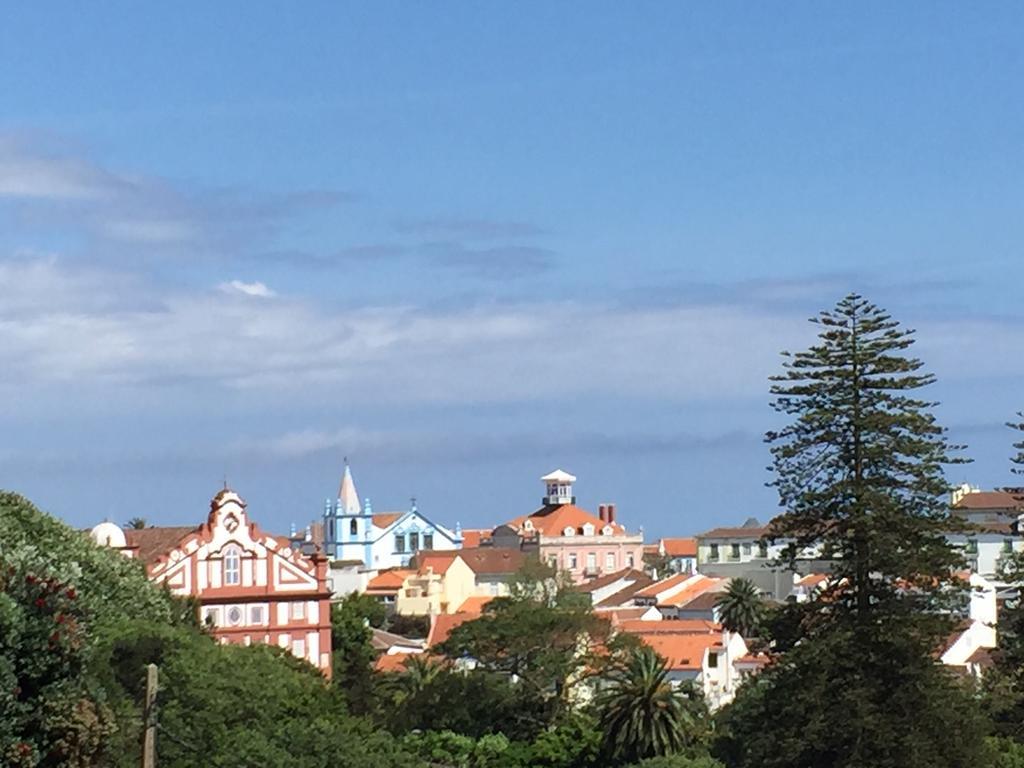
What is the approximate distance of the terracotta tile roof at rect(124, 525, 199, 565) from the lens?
83.5m

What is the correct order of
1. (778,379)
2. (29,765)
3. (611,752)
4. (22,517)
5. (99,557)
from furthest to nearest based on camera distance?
1. (611,752)
2. (99,557)
3. (22,517)
4. (778,379)
5. (29,765)

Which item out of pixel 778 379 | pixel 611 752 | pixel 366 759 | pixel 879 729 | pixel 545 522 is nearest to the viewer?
pixel 366 759

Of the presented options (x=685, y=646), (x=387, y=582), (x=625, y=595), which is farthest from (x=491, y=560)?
(x=685, y=646)

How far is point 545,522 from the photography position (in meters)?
183

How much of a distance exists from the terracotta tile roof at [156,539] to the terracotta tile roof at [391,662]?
9.37 metres

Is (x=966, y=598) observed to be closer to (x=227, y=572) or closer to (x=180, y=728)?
(x=180, y=728)

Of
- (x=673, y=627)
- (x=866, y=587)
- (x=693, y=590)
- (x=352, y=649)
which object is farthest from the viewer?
(x=693, y=590)

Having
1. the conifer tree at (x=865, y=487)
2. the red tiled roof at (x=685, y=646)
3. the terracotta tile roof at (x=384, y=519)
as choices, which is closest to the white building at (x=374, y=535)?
the terracotta tile roof at (x=384, y=519)

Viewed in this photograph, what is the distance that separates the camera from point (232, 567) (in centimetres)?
8150

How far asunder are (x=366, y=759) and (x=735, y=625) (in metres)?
70.5

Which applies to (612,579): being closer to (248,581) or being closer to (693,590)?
(693,590)

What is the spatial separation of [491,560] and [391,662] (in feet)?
202

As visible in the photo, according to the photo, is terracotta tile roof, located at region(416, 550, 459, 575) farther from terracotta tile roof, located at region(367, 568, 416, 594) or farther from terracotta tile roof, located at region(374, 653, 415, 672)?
terracotta tile roof, located at region(374, 653, 415, 672)

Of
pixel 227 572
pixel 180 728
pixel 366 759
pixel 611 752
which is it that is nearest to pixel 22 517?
pixel 180 728
